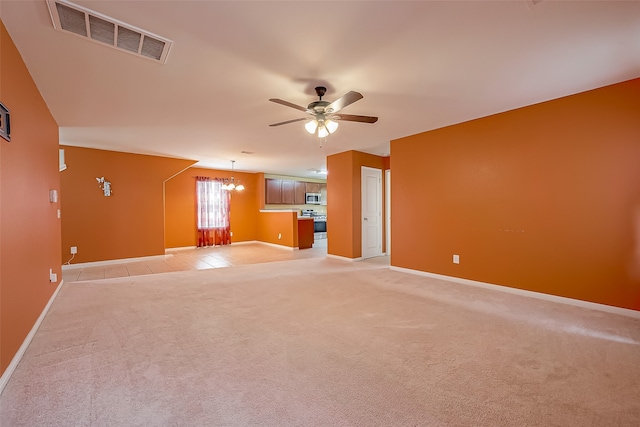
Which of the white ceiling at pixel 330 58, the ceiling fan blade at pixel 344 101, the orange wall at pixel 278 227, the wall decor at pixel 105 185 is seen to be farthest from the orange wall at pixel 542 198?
the wall decor at pixel 105 185

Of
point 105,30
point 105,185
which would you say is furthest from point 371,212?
point 105,185

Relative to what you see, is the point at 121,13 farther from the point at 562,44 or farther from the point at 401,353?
the point at 562,44

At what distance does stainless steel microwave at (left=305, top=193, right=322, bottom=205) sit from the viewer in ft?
33.4

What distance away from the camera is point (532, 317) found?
2.75 m

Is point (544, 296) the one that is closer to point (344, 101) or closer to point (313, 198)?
point (344, 101)

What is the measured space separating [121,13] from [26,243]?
2106 mm

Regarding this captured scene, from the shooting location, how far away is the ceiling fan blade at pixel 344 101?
2.34 metres

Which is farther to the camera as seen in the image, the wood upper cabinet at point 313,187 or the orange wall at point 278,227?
the wood upper cabinet at point 313,187

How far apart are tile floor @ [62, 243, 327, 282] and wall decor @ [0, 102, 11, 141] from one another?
3.37m

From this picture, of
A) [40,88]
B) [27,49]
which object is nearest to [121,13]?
[27,49]

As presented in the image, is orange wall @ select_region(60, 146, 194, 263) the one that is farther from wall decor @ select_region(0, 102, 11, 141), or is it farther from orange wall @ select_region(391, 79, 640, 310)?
orange wall @ select_region(391, 79, 640, 310)

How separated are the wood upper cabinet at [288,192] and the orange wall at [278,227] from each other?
1.10 m

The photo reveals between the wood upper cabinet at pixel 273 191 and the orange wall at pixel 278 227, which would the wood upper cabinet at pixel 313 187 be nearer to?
the wood upper cabinet at pixel 273 191

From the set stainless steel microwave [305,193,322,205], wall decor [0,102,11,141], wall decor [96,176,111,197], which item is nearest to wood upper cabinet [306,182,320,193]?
stainless steel microwave [305,193,322,205]
